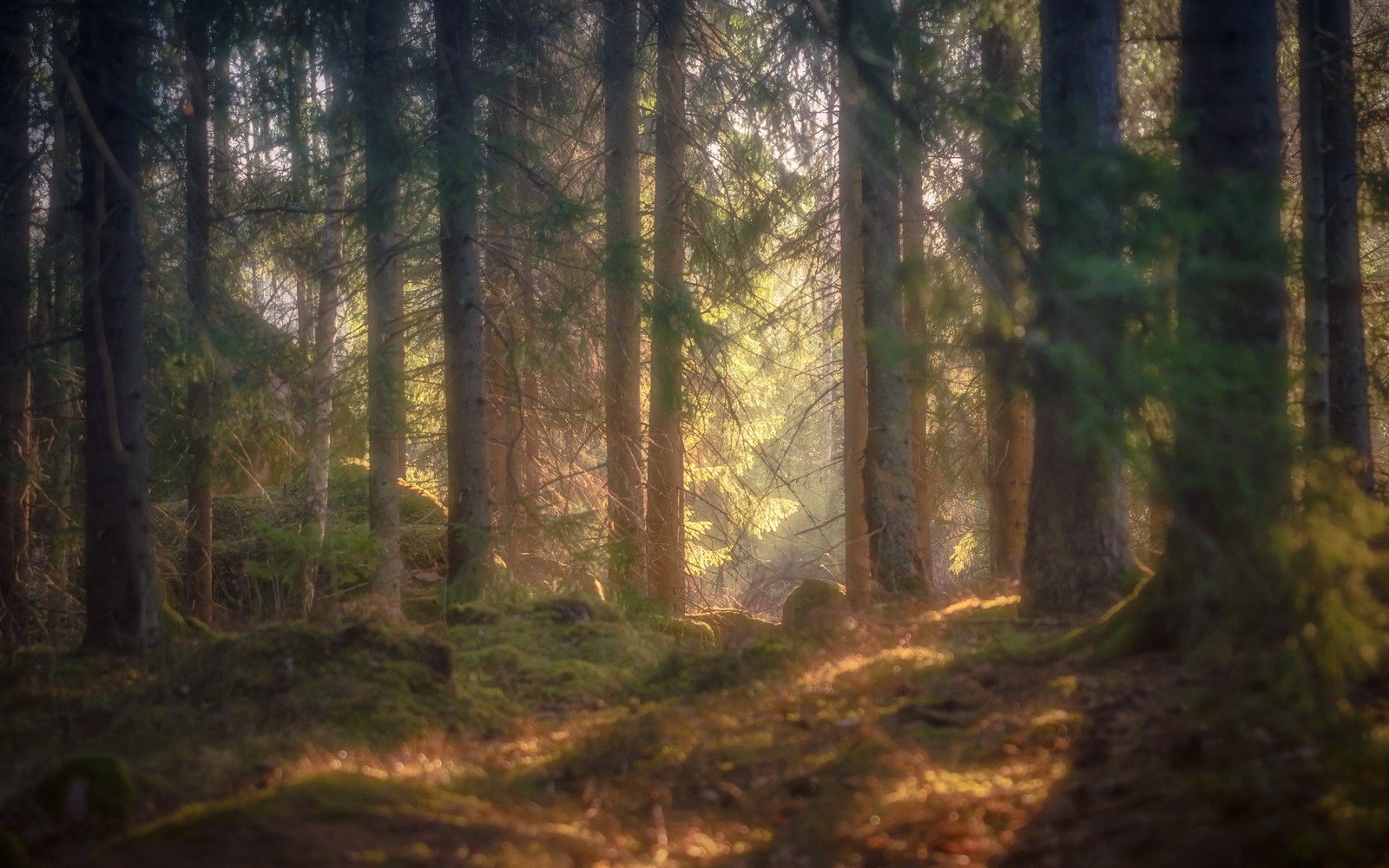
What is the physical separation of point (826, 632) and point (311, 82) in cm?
753

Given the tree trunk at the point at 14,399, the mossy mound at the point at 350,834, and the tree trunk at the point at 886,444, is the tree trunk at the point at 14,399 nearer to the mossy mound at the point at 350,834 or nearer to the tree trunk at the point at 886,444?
the mossy mound at the point at 350,834

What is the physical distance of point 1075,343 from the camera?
4.51 metres

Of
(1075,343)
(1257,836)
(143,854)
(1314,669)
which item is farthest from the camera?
(1075,343)

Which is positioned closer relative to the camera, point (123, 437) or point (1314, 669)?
point (1314, 669)

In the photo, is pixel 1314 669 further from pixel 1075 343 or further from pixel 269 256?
pixel 269 256

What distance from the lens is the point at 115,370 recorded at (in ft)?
26.3

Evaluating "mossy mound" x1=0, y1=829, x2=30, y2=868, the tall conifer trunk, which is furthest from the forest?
the tall conifer trunk

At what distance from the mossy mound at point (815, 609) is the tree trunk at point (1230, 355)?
2.70 metres

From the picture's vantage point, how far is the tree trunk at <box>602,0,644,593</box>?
13.3 metres

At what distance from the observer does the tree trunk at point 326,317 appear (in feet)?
33.2

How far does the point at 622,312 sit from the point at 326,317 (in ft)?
13.7

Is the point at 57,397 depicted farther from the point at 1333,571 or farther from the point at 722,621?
the point at 1333,571

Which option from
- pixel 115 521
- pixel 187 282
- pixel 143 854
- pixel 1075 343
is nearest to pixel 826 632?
pixel 1075 343

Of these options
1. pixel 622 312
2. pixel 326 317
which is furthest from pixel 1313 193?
pixel 326 317
